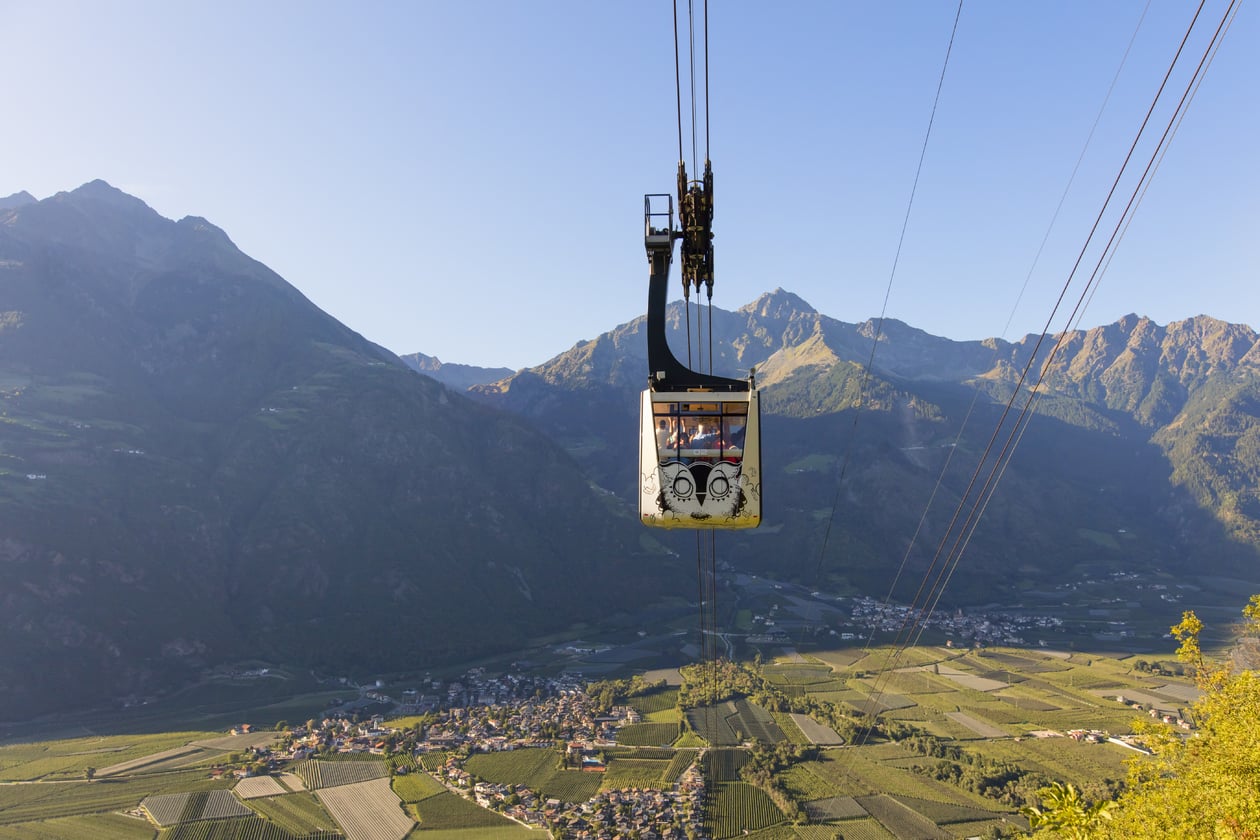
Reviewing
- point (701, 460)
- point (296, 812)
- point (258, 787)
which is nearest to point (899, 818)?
point (296, 812)

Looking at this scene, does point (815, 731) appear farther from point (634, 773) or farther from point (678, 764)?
point (634, 773)

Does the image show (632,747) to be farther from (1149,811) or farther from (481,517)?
(481,517)

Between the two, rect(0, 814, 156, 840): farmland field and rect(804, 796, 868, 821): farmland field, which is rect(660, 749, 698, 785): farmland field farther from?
rect(0, 814, 156, 840): farmland field

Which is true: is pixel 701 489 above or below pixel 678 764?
above

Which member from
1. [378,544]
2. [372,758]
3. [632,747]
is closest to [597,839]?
[632,747]

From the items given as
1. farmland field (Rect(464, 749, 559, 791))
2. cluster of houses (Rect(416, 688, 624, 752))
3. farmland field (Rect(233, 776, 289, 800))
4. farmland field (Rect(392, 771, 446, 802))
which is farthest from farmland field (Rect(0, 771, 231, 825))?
farmland field (Rect(464, 749, 559, 791))

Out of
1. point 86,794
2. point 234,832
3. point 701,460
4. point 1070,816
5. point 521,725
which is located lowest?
point 521,725

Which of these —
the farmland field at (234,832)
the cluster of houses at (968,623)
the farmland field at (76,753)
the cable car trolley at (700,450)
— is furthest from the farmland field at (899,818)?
the cluster of houses at (968,623)
